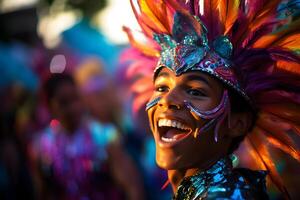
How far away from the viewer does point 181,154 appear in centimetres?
249

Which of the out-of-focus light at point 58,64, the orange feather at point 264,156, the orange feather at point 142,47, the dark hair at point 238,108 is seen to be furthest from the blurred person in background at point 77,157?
the dark hair at point 238,108

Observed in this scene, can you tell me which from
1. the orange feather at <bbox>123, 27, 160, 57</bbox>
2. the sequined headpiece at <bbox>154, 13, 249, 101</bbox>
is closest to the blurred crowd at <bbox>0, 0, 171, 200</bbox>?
the orange feather at <bbox>123, 27, 160, 57</bbox>

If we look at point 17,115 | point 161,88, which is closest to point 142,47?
point 161,88

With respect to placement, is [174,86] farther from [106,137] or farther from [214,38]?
[106,137]

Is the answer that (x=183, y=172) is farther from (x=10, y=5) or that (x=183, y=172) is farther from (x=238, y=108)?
(x=10, y=5)

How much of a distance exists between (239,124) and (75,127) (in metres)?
3.07

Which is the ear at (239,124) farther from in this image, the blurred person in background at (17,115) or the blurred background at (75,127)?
the blurred person in background at (17,115)

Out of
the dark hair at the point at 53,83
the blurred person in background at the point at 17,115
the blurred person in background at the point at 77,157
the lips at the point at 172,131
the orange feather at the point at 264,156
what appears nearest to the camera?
the lips at the point at 172,131

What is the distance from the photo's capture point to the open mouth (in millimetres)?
2486

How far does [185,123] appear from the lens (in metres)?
2.48

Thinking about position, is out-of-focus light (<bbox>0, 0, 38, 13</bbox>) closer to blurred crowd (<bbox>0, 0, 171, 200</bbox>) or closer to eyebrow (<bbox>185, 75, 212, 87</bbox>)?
blurred crowd (<bbox>0, 0, 171, 200</bbox>)

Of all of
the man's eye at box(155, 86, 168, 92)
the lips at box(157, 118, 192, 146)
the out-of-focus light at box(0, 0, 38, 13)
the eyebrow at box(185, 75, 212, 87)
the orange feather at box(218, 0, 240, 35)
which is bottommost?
the out-of-focus light at box(0, 0, 38, 13)

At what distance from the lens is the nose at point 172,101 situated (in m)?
2.49

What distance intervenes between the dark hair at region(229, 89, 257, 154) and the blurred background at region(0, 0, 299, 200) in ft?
1.49
